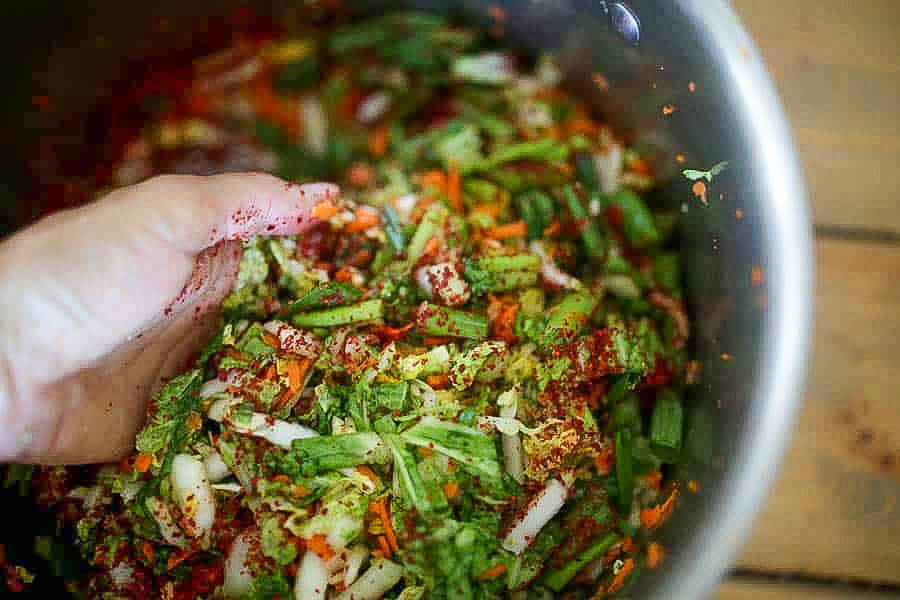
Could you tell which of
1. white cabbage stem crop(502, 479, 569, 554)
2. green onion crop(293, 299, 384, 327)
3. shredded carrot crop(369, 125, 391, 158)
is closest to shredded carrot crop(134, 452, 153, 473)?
green onion crop(293, 299, 384, 327)

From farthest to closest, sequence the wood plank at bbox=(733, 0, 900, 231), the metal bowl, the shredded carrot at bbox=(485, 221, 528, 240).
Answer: the wood plank at bbox=(733, 0, 900, 231)
the shredded carrot at bbox=(485, 221, 528, 240)
the metal bowl

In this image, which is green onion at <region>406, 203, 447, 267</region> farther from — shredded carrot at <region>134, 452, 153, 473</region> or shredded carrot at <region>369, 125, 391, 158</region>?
shredded carrot at <region>134, 452, 153, 473</region>

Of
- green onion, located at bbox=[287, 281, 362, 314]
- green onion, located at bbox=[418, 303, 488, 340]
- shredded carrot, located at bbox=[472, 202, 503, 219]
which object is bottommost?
green onion, located at bbox=[287, 281, 362, 314]

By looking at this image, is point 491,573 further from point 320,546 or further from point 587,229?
point 587,229

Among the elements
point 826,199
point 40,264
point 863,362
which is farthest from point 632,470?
point 40,264

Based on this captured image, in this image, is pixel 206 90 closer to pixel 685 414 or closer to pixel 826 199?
pixel 685 414
